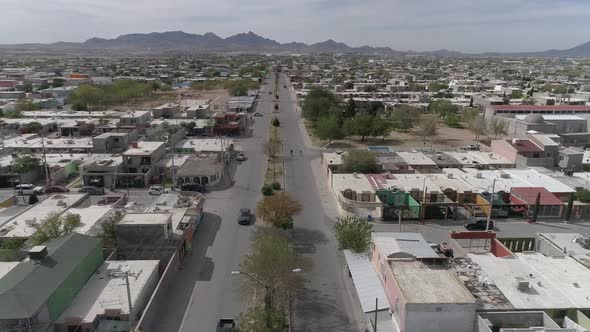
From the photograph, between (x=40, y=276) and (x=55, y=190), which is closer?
(x=40, y=276)

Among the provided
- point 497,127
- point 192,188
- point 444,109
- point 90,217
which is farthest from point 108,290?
point 444,109

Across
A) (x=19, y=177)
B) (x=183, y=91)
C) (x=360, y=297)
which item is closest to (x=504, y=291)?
(x=360, y=297)

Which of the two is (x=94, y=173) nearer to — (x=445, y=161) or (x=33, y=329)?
(x=33, y=329)

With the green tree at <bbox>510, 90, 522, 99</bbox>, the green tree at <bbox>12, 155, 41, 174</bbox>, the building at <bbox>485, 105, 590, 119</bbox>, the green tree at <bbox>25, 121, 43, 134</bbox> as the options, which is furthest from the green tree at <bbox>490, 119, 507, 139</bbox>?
the green tree at <bbox>25, 121, 43, 134</bbox>

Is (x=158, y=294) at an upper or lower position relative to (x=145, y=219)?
lower

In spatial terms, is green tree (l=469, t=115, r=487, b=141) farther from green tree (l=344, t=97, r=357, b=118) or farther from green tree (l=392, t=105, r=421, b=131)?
green tree (l=344, t=97, r=357, b=118)

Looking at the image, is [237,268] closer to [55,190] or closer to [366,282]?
[366,282]
